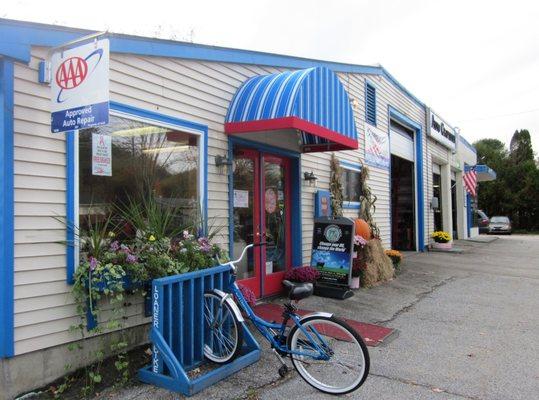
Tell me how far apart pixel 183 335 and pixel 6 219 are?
1747mm

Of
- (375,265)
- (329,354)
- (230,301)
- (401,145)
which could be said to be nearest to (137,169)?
(230,301)

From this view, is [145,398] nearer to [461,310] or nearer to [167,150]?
[167,150]

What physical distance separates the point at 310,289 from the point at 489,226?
31.6 metres

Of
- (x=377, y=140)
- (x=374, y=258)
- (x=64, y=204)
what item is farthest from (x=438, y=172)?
(x=64, y=204)

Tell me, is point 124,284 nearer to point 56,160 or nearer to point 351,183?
point 56,160

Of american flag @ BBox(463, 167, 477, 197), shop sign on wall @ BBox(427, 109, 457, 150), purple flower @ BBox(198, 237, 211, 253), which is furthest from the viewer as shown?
american flag @ BBox(463, 167, 477, 197)

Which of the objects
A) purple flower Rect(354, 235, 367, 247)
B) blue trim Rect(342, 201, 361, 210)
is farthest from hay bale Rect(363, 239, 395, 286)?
blue trim Rect(342, 201, 361, 210)

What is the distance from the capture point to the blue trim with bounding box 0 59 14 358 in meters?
3.56

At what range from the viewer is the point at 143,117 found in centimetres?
489

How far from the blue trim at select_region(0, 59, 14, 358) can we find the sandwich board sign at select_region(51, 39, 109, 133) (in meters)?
0.34

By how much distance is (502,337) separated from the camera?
213 inches

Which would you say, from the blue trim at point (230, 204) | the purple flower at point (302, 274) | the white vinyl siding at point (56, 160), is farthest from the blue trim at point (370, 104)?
Answer: the blue trim at point (230, 204)

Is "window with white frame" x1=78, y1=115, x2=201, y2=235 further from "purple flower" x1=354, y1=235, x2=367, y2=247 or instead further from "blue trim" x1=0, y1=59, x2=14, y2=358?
"purple flower" x1=354, y1=235, x2=367, y2=247

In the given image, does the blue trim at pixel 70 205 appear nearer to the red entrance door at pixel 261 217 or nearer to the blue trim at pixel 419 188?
the red entrance door at pixel 261 217
